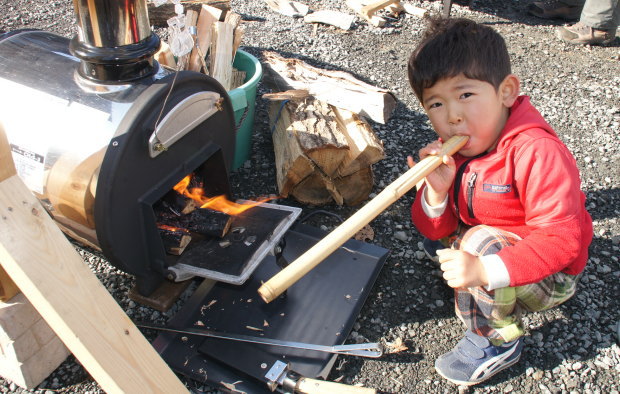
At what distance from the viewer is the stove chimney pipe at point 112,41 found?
1.75 meters

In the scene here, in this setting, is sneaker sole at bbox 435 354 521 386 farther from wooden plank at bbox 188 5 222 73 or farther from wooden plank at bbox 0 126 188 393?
wooden plank at bbox 188 5 222 73

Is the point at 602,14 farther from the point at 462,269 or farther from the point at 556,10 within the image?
the point at 462,269

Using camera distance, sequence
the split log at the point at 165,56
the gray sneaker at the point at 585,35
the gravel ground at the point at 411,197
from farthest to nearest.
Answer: the gray sneaker at the point at 585,35, the split log at the point at 165,56, the gravel ground at the point at 411,197

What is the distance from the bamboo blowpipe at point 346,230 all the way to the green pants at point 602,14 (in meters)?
3.56

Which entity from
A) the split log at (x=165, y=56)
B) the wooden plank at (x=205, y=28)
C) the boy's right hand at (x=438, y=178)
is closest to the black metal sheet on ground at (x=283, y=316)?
the boy's right hand at (x=438, y=178)

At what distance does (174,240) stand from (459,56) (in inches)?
52.5

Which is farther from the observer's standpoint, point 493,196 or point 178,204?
point 178,204

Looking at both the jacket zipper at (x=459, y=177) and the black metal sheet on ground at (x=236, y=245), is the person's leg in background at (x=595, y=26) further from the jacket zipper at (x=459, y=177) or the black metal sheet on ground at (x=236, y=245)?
the black metal sheet on ground at (x=236, y=245)

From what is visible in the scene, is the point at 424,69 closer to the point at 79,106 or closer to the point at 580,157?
the point at 79,106

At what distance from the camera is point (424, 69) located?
1884 millimetres

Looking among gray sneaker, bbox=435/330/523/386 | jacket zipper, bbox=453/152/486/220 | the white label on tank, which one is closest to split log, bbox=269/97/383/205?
jacket zipper, bbox=453/152/486/220

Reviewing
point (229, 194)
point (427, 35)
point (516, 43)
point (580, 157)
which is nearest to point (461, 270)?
point (427, 35)

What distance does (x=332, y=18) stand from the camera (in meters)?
5.00

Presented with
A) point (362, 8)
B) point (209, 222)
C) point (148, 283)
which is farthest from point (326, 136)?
point (362, 8)
